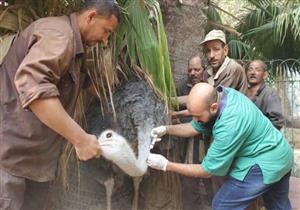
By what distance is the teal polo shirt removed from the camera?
2.51m

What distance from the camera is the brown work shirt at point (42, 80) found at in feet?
6.40

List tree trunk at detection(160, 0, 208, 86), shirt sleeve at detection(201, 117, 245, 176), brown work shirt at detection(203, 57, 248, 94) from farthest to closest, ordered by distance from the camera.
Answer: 1. tree trunk at detection(160, 0, 208, 86)
2. brown work shirt at detection(203, 57, 248, 94)
3. shirt sleeve at detection(201, 117, 245, 176)

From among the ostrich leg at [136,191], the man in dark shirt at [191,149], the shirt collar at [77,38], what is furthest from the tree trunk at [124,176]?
the shirt collar at [77,38]

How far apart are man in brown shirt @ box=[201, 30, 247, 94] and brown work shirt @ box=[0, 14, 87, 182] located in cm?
131

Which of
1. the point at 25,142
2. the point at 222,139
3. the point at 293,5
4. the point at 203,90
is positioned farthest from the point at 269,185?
the point at 293,5

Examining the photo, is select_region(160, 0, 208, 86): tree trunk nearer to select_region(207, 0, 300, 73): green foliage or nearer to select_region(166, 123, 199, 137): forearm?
select_region(166, 123, 199, 137): forearm

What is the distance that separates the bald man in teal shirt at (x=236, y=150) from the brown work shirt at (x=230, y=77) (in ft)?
1.90

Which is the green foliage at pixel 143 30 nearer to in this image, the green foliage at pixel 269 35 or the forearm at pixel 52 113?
the forearm at pixel 52 113

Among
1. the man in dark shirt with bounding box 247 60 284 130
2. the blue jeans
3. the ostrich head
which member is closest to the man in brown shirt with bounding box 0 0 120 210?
the ostrich head

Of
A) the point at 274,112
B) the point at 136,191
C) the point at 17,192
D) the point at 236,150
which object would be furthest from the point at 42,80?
the point at 274,112

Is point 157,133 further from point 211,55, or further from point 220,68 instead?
point 211,55

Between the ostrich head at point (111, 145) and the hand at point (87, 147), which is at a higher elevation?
the hand at point (87, 147)

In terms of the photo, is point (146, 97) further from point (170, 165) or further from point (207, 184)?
point (207, 184)

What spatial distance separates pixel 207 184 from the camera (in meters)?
3.63
